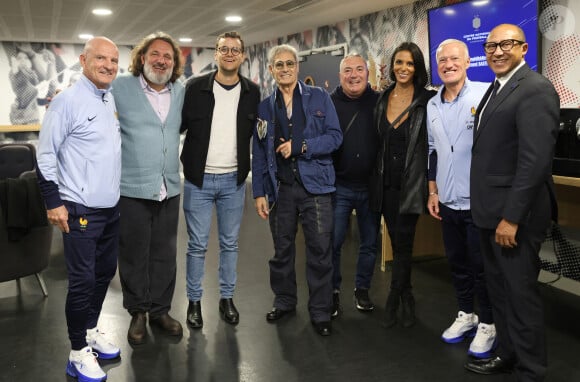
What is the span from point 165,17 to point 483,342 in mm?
5458

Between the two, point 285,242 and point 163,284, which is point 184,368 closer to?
point 163,284

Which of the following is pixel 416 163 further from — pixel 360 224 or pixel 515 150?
pixel 515 150

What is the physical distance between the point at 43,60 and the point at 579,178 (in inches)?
358

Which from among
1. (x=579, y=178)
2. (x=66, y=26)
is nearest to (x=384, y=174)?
(x=579, y=178)

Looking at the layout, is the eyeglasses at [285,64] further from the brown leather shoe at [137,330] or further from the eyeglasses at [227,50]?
the brown leather shoe at [137,330]

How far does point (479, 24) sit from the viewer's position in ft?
15.1

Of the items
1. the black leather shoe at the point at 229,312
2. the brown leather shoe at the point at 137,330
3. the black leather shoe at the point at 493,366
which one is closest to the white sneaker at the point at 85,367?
the brown leather shoe at the point at 137,330

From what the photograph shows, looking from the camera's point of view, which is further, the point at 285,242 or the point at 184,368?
the point at 285,242

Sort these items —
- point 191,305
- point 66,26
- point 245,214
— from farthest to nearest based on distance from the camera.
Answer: point 66,26 < point 245,214 < point 191,305

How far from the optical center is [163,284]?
288 cm

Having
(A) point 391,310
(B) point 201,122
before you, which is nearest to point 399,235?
(A) point 391,310

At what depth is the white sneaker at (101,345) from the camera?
102 inches

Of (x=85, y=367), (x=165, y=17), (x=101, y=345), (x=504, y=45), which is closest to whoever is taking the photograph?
(x=504, y=45)

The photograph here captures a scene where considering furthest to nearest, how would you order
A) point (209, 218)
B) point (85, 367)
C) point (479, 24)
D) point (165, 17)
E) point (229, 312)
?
point (165, 17) < point (479, 24) < point (229, 312) < point (209, 218) < point (85, 367)
